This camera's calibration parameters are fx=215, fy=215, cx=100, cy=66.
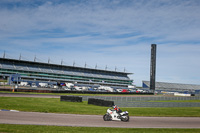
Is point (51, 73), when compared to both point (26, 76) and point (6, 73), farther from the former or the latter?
point (6, 73)

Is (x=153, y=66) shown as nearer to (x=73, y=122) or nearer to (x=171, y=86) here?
(x=171, y=86)

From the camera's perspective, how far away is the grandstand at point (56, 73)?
4380 inches

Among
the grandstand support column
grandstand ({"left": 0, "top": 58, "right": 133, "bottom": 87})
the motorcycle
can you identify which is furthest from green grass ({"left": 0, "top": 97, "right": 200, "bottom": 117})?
the grandstand support column

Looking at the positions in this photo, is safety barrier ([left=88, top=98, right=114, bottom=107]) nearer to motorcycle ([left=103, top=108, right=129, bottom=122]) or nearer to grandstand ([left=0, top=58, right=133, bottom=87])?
motorcycle ([left=103, top=108, right=129, bottom=122])

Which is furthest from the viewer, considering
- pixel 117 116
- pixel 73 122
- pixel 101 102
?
pixel 101 102

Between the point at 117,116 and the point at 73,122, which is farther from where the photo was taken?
the point at 117,116

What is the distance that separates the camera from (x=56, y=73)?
125m

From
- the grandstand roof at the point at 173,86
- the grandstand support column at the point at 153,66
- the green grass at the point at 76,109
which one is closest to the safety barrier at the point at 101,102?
the green grass at the point at 76,109

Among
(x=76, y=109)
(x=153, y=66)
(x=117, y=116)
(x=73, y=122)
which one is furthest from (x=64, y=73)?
(x=73, y=122)

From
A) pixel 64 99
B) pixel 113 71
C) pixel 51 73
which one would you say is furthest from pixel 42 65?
pixel 64 99

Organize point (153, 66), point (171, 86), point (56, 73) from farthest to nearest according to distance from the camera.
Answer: point (171, 86) → point (56, 73) → point (153, 66)

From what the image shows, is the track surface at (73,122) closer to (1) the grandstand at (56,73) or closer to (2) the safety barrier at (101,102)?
(2) the safety barrier at (101,102)

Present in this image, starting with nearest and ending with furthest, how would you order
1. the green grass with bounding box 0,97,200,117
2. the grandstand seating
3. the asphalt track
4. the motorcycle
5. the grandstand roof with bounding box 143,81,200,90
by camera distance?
the asphalt track, the motorcycle, the green grass with bounding box 0,97,200,117, the grandstand seating, the grandstand roof with bounding box 143,81,200,90

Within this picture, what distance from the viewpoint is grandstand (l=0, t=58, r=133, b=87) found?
111250 mm
